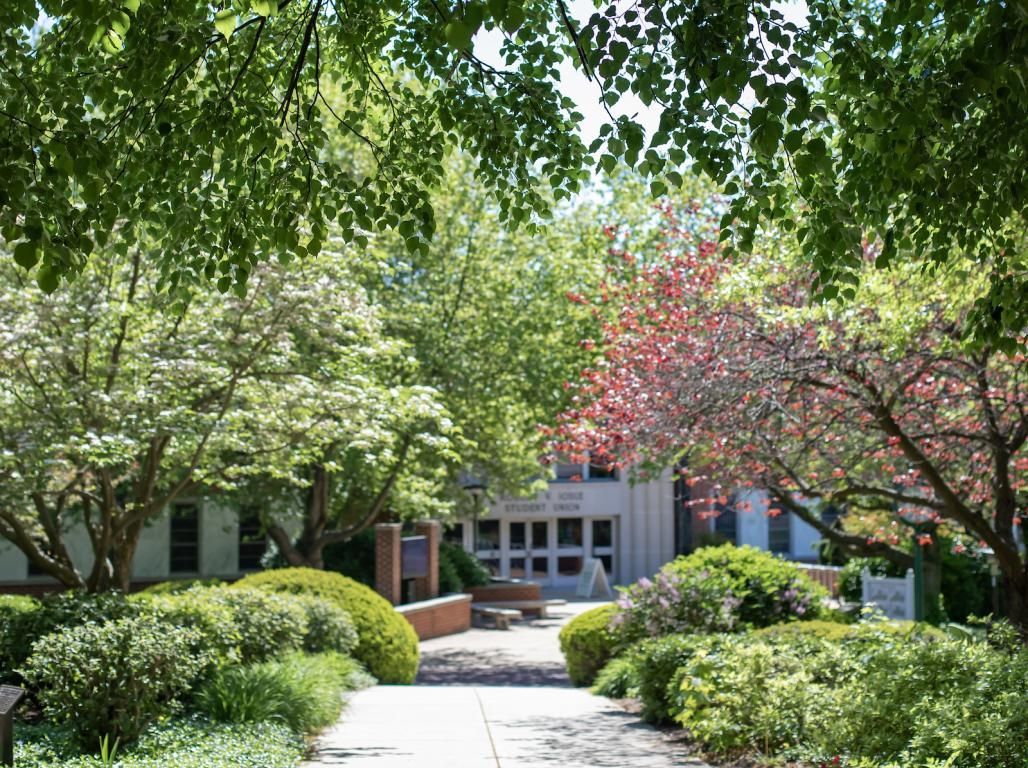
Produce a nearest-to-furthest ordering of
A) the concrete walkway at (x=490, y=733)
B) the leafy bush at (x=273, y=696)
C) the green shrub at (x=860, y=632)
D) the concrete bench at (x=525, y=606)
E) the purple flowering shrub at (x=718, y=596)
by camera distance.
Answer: the concrete walkway at (x=490, y=733) → the leafy bush at (x=273, y=696) → the green shrub at (x=860, y=632) → the purple flowering shrub at (x=718, y=596) → the concrete bench at (x=525, y=606)

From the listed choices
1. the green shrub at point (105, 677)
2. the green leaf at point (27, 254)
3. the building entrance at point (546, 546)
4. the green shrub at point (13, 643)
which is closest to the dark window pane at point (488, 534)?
the building entrance at point (546, 546)

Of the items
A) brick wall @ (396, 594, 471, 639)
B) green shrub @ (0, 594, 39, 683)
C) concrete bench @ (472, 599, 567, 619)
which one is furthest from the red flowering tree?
concrete bench @ (472, 599, 567, 619)

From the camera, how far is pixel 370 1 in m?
6.01

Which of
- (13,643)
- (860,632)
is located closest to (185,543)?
(13,643)

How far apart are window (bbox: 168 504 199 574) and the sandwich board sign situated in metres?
13.2

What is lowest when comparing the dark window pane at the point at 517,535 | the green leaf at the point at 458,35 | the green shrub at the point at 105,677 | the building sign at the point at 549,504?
→ the green shrub at the point at 105,677

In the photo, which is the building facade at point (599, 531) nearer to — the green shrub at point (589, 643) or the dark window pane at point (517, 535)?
the dark window pane at point (517, 535)

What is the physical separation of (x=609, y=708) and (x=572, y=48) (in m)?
8.33

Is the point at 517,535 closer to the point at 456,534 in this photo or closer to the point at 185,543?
the point at 456,534

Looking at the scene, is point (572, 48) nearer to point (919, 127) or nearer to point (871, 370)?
point (919, 127)

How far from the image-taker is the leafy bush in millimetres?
9938

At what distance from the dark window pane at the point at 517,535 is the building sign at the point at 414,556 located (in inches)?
609

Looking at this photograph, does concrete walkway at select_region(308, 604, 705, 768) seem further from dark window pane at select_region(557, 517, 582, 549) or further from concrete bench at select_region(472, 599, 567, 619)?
dark window pane at select_region(557, 517, 582, 549)

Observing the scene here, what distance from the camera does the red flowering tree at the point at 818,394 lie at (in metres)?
10.2
